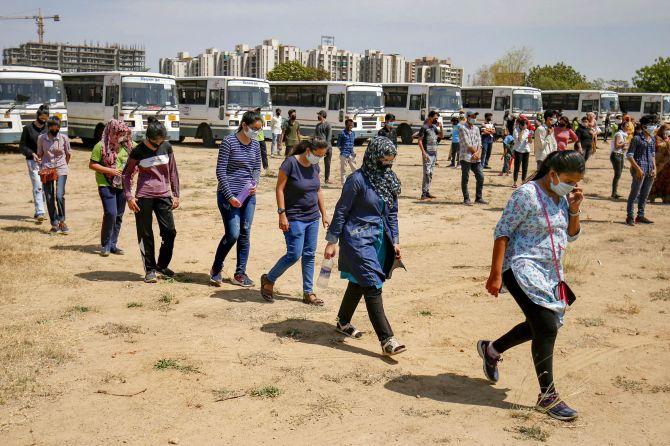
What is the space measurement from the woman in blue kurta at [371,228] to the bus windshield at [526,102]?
105 feet

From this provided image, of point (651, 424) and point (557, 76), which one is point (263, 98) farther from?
point (557, 76)

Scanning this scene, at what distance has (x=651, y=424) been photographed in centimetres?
483

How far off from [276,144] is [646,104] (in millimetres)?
25737

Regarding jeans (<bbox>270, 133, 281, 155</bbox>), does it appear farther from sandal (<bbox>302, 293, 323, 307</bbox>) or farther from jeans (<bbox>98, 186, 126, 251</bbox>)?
sandal (<bbox>302, 293, 323, 307</bbox>)

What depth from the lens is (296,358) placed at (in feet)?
19.5

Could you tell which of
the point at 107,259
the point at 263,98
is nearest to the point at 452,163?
the point at 263,98

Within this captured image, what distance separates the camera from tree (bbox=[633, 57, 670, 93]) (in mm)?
69188

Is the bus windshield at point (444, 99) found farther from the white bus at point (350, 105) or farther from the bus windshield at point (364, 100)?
the bus windshield at point (364, 100)

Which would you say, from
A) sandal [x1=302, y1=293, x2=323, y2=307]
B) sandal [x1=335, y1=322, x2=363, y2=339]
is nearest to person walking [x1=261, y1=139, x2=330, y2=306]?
sandal [x1=302, y1=293, x2=323, y2=307]

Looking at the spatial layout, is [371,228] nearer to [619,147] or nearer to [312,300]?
[312,300]

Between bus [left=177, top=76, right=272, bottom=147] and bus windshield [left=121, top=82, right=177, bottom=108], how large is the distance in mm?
Answer: 2981

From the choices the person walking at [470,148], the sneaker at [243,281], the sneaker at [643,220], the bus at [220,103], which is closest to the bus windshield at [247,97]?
the bus at [220,103]

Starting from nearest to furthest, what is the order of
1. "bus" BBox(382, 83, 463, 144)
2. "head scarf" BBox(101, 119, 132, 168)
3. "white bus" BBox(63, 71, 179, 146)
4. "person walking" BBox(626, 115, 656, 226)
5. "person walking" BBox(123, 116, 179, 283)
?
1. "person walking" BBox(123, 116, 179, 283)
2. "head scarf" BBox(101, 119, 132, 168)
3. "person walking" BBox(626, 115, 656, 226)
4. "white bus" BBox(63, 71, 179, 146)
5. "bus" BBox(382, 83, 463, 144)

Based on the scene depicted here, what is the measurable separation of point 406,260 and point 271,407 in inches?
206
